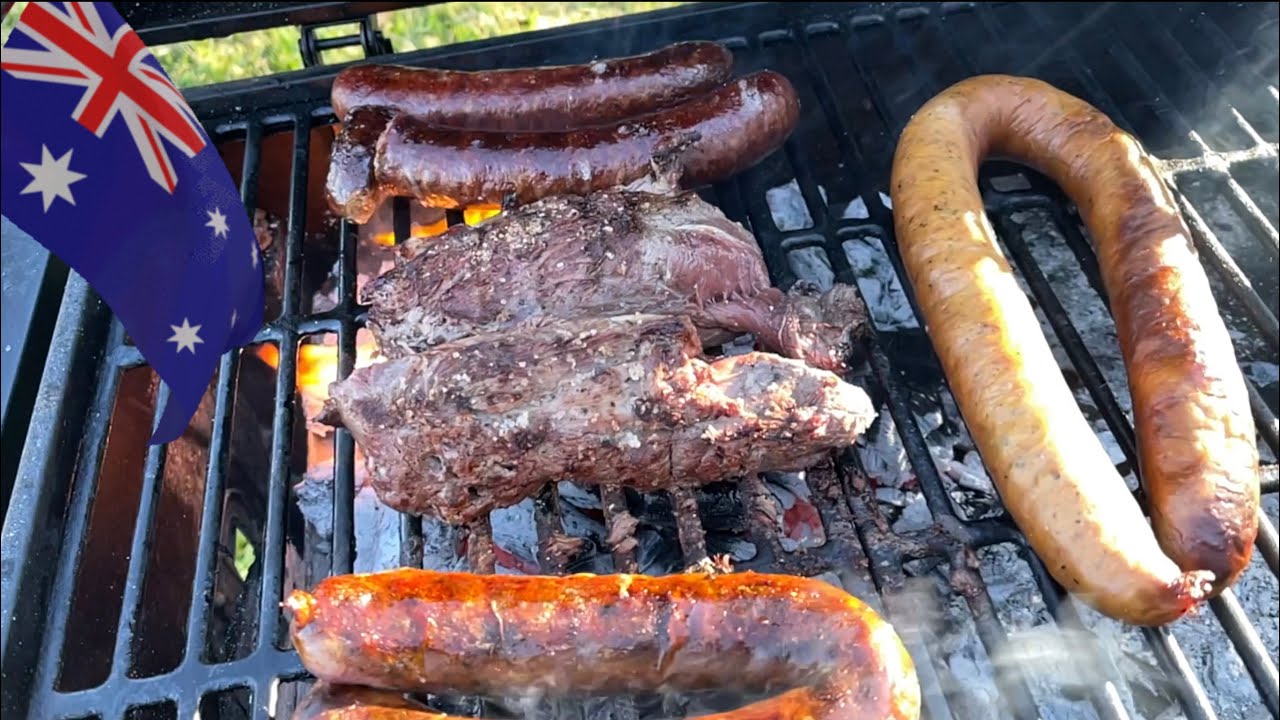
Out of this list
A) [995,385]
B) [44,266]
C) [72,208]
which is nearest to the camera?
[72,208]

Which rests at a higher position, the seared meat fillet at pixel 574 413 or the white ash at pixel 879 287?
the white ash at pixel 879 287

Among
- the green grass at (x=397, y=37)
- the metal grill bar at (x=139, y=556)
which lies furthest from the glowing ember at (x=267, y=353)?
the green grass at (x=397, y=37)

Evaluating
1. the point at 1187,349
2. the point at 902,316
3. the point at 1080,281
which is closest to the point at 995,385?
the point at 1187,349

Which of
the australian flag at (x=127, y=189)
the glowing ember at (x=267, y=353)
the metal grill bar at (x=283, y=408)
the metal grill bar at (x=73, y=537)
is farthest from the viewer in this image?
the glowing ember at (x=267, y=353)

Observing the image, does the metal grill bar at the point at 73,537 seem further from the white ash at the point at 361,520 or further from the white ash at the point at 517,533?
the white ash at the point at 517,533

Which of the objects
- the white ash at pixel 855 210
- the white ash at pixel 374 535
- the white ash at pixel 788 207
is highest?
the white ash at pixel 788 207

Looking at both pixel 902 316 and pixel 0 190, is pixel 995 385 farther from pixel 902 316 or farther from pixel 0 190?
pixel 0 190

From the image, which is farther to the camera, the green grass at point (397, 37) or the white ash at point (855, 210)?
the green grass at point (397, 37)

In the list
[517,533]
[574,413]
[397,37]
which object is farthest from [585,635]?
[397,37]
